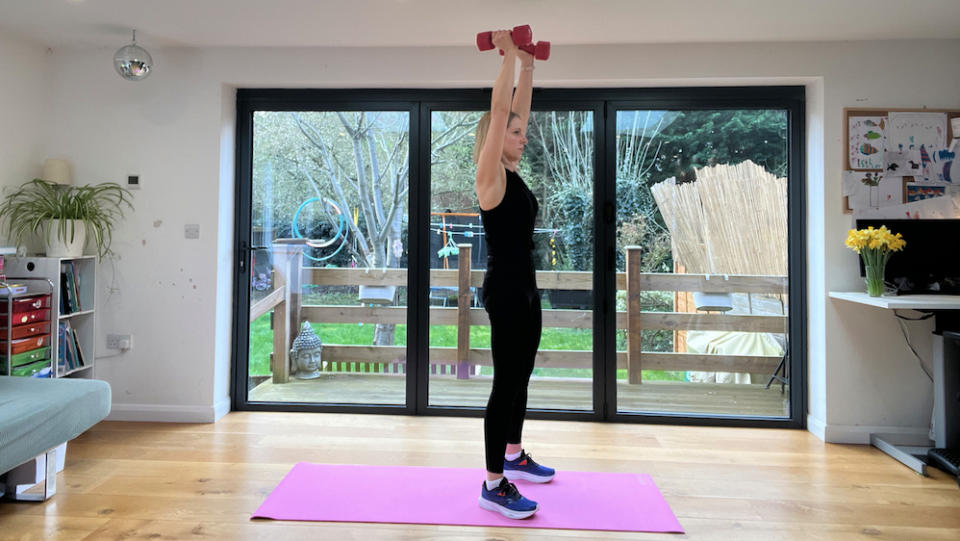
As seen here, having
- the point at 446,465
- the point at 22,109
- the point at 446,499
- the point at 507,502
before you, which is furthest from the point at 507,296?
the point at 22,109

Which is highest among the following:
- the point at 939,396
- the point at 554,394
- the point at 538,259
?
the point at 538,259

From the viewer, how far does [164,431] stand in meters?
3.04

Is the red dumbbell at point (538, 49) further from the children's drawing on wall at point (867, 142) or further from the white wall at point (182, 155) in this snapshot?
the children's drawing on wall at point (867, 142)

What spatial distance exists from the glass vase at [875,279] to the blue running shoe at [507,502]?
1963 millimetres

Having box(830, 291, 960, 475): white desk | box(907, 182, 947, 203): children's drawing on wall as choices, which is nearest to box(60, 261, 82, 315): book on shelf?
box(830, 291, 960, 475): white desk

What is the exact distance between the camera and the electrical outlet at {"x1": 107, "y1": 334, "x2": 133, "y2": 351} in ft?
10.6

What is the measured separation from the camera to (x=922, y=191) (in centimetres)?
294

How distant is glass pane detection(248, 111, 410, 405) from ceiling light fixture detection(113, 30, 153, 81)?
661 millimetres

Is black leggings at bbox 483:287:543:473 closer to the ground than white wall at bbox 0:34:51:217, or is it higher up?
closer to the ground

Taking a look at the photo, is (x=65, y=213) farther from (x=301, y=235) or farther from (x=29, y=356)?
(x=301, y=235)

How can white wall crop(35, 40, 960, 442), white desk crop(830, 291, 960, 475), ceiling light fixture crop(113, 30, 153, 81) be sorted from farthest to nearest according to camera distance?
white wall crop(35, 40, 960, 442)
ceiling light fixture crop(113, 30, 153, 81)
white desk crop(830, 291, 960, 475)

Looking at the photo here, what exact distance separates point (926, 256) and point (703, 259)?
104 centimetres

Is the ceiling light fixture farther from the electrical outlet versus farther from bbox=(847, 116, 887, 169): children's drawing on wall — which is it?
bbox=(847, 116, 887, 169): children's drawing on wall

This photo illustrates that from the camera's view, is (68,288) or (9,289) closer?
(9,289)
